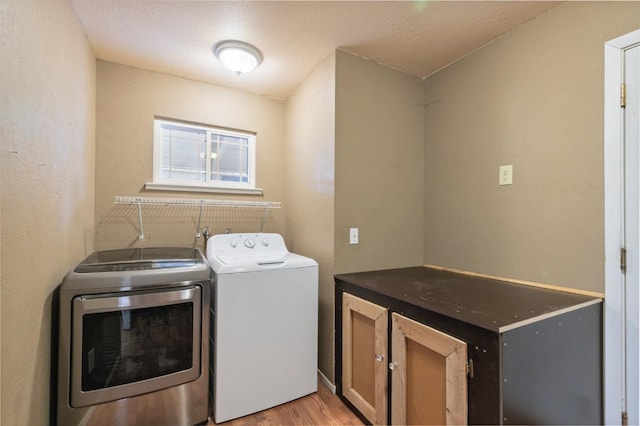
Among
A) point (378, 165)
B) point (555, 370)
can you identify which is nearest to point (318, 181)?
point (378, 165)

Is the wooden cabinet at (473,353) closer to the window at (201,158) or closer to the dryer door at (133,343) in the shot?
the dryer door at (133,343)

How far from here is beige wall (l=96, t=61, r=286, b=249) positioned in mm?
2014

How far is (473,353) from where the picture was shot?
101 cm

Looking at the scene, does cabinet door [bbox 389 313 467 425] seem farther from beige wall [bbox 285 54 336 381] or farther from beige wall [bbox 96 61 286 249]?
beige wall [bbox 96 61 286 249]

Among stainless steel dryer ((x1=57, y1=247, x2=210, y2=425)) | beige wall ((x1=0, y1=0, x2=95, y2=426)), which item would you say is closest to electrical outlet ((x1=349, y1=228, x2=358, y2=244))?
stainless steel dryer ((x1=57, y1=247, x2=210, y2=425))

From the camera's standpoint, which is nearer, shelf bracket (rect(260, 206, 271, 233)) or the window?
the window

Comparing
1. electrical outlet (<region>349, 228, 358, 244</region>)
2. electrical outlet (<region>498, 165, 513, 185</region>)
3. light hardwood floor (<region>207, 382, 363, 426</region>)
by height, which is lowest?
light hardwood floor (<region>207, 382, 363, 426</region>)

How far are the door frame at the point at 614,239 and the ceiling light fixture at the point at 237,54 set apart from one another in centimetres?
196

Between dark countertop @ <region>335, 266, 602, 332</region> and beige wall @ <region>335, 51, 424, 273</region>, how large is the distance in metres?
0.24

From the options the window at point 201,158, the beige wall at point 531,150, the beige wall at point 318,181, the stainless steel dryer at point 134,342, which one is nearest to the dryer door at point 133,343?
the stainless steel dryer at point 134,342

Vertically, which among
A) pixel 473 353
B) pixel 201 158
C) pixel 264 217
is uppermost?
pixel 201 158

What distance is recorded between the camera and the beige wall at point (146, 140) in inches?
79.3

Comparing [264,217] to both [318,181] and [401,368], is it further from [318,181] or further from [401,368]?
[401,368]

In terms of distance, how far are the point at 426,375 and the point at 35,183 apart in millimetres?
1853
